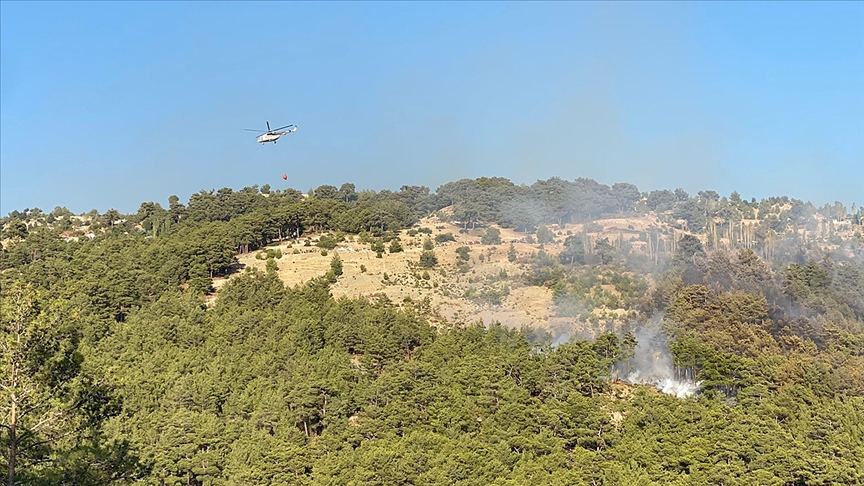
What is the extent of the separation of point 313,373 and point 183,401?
6.65m

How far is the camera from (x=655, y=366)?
48625 millimetres

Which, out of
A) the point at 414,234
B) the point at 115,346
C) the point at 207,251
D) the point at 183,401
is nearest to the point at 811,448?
the point at 183,401

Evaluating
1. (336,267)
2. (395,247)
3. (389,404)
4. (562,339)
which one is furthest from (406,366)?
(395,247)

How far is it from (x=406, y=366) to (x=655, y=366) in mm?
17578

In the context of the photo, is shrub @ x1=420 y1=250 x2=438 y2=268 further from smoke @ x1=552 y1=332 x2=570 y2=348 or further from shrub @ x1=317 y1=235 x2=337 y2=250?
smoke @ x1=552 y1=332 x2=570 y2=348

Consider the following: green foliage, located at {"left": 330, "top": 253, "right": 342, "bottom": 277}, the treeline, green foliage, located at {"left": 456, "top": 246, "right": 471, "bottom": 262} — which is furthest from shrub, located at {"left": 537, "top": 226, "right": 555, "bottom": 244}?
the treeline

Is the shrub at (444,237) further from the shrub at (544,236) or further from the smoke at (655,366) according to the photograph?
the smoke at (655,366)

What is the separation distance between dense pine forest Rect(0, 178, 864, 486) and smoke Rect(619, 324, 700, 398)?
0.87 ft

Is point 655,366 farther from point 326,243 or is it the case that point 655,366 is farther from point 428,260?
point 326,243

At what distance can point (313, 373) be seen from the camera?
39.8 metres

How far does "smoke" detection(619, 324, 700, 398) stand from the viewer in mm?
44688

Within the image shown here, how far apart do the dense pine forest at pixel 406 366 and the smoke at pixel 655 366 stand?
27 centimetres

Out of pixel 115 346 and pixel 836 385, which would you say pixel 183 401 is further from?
pixel 836 385

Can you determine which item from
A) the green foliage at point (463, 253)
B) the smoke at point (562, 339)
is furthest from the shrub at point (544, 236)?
the smoke at point (562, 339)
